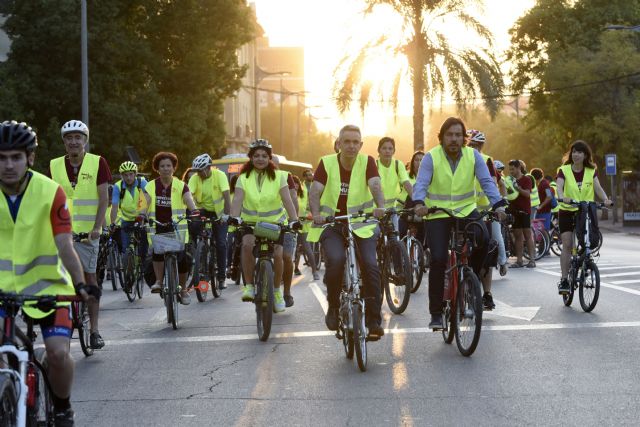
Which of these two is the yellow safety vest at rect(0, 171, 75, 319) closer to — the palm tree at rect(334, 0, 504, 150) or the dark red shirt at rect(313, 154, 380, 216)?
the dark red shirt at rect(313, 154, 380, 216)

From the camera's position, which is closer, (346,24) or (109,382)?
(109,382)

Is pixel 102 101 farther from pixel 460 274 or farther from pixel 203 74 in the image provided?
pixel 460 274

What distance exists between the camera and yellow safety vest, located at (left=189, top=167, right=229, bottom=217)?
15.2 meters

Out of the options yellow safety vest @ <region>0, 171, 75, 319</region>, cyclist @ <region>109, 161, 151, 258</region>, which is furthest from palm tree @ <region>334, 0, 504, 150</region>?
yellow safety vest @ <region>0, 171, 75, 319</region>

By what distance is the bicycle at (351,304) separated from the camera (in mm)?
7980

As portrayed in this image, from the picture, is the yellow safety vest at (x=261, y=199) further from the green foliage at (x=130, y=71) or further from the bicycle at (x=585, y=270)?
the green foliage at (x=130, y=71)

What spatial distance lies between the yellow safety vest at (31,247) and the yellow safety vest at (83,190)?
3.94 m

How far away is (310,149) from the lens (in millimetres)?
87562

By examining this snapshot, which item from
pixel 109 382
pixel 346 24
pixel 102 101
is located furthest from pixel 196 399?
pixel 102 101

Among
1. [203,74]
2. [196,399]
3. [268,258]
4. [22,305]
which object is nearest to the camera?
[22,305]

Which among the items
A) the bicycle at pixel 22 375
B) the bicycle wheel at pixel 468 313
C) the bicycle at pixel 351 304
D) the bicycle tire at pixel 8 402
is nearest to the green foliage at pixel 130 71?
the bicycle at pixel 351 304

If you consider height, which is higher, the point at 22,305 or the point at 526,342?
the point at 22,305

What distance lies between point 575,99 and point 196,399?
4505cm

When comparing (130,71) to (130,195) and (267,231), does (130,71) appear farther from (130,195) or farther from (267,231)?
(267,231)
